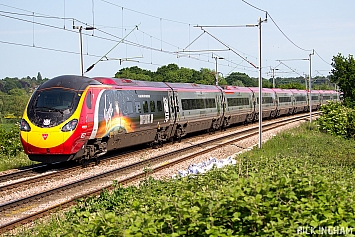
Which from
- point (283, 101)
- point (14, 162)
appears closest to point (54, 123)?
point (14, 162)

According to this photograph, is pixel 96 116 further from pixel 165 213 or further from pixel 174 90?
pixel 165 213

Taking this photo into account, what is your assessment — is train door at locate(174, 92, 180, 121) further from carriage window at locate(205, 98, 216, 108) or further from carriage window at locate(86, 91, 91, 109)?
carriage window at locate(86, 91, 91, 109)

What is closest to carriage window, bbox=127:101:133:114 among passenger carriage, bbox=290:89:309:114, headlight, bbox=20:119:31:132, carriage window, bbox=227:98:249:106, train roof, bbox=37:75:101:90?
train roof, bbox=37:75:101:90

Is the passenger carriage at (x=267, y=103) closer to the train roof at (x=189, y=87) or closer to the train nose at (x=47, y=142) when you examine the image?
the train roof at (x=189, y=87)

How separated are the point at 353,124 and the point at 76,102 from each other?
15.7 m

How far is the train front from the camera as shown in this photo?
15.2 m

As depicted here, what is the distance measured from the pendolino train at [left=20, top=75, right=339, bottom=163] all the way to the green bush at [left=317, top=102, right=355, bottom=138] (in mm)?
6925

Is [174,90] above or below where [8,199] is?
above

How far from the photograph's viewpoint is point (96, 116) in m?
16.4

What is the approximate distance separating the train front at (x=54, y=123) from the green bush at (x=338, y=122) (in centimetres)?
1507

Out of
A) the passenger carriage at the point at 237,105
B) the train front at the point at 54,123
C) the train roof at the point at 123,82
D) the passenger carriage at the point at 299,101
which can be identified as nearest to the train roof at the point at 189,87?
the train roof at the point at 123,82

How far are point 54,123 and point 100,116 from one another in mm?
1847

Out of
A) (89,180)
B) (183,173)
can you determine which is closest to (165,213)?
(183,173)

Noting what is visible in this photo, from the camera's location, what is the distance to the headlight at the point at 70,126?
600 inches
